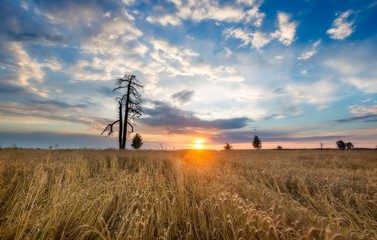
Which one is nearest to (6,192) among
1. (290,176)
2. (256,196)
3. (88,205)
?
(88,205)

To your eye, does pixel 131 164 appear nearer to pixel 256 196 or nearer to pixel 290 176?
pixel 290 176

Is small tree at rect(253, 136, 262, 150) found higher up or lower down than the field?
higher up

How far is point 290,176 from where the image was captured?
8844 mm

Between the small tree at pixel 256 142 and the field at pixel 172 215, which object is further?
the small tree at pixel 256 142

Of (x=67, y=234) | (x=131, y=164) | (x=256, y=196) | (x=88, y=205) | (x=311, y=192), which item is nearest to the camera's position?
(x=67, y=234)

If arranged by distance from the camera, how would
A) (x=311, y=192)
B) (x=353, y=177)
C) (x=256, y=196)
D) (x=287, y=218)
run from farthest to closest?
1. (x=353, y=177)
2. (x=311, y=192)
3. (x=256, y=196)
4. (x=287, y=218)

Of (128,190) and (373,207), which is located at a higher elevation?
(128,190)

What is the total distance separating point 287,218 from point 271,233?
116 cm

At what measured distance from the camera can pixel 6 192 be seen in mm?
5516

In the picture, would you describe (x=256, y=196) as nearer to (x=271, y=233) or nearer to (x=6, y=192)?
(x=271, y=233)

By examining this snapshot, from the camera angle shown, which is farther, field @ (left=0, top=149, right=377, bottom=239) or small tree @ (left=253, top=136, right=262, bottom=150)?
small tree @ (left=253, top=136, right=262, bottom=150)

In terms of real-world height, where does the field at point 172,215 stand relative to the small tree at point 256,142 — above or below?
below

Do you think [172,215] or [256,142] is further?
[256,142]

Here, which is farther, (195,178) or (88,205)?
(195,178)
